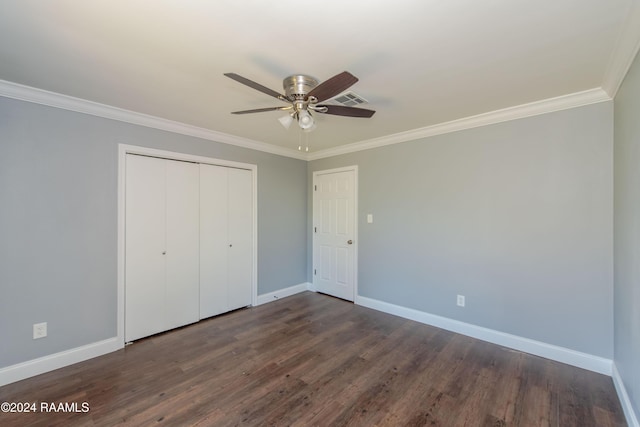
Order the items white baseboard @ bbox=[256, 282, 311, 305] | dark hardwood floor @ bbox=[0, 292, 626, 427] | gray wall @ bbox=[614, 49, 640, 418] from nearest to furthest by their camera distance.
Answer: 1. gray wall @ bbox=[614, 49, 640, 418]
2. dark hardwood floor @ bbox=[0, 292, 626, 427]
3. white baseboard @ bbox=[256, 282, 311, 305]

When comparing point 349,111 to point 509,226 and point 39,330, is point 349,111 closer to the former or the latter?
point 509,226

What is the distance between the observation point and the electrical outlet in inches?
92.2

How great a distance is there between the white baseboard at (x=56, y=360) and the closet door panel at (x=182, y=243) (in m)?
0.60

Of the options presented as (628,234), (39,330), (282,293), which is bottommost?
(282,293)

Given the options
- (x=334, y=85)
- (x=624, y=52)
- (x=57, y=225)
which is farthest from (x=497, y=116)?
(x=57, y=225)

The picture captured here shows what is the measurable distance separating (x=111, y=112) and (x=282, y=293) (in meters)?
3.20

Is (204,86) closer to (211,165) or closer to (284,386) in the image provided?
(211,165)

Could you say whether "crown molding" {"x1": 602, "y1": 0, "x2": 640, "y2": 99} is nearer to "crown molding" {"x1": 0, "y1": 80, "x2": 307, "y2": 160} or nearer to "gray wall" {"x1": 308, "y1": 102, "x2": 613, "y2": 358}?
"gray wall" {"x1": 308, "y1": 102, "x2": 613, "y2": 358}

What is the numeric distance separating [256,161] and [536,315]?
12.4 ft

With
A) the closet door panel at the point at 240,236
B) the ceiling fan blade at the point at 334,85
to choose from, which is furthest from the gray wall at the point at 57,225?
the ceiling fan blade at the point at 334,85

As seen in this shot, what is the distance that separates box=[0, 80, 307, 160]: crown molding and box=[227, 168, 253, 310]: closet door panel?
437 millimetres

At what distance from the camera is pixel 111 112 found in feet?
8.83

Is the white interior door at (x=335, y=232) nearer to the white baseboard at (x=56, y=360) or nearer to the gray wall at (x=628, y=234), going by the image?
the gray wall at (x=628, y=234)

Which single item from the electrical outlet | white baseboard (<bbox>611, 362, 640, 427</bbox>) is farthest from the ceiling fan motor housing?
white baseboard (<bbox>611, 362, 640, 427</bbox>)
